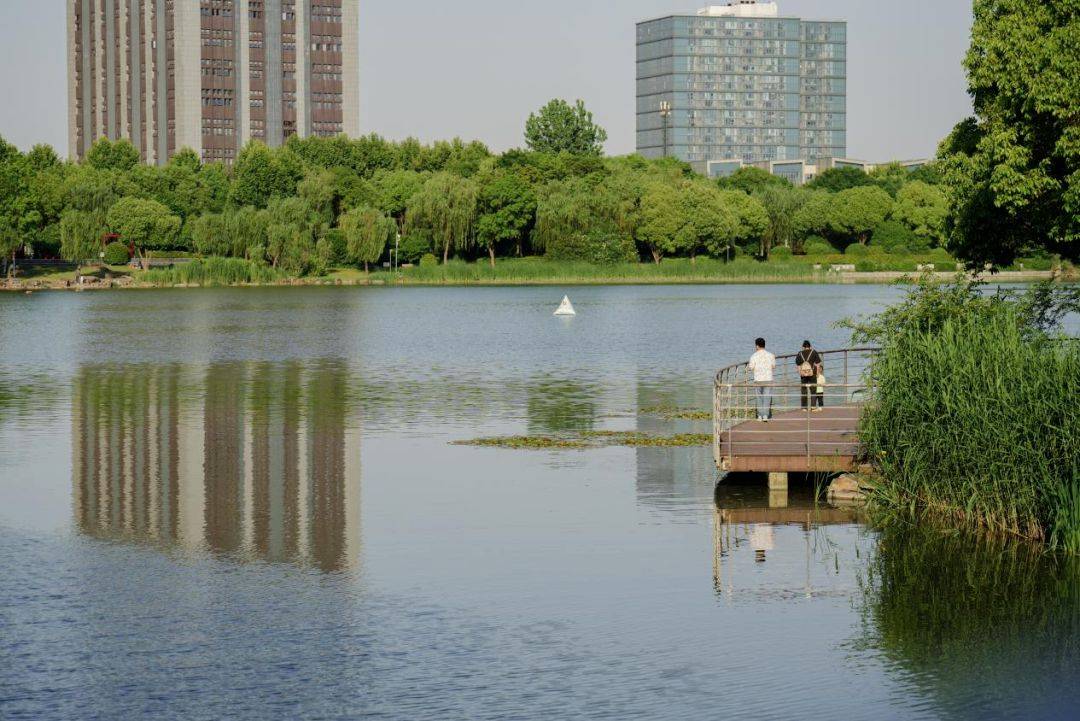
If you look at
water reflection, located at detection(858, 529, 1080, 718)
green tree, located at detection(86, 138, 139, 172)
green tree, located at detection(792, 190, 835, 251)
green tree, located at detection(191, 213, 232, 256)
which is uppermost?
green tree, located at detection(86, 138, 139, 172)

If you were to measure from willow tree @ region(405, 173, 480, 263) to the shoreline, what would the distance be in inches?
170

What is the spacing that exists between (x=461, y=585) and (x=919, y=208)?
14630cm

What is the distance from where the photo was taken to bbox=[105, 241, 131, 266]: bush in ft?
468

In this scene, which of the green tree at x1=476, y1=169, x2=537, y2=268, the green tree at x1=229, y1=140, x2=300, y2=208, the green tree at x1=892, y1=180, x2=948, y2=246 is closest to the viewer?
the green tree at x1=476, y1=169, x2=537, y2=268

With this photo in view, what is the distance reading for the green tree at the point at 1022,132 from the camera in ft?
81.8

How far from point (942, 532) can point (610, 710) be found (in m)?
9.62

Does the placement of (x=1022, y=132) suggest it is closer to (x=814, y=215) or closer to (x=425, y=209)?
(x=425, y=209)

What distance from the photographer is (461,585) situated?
19.3 metres

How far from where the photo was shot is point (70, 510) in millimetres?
24453

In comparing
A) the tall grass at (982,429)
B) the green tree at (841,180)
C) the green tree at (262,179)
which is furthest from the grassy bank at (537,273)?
the tall grass at (982,429)

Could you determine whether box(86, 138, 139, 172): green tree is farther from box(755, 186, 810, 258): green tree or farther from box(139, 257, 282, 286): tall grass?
box(755, 186, 810, 258): green tree

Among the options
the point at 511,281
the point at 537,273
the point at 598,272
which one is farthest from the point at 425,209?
the point at 598,272

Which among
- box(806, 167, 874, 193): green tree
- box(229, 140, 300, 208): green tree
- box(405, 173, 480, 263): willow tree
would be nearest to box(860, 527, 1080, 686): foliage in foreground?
box(405, 173, 480, 263): willow tree

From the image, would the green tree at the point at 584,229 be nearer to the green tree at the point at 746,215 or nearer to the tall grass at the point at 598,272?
the tall grass at the point at 598,272
